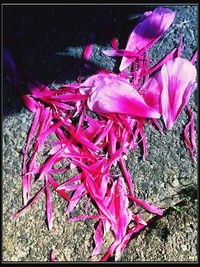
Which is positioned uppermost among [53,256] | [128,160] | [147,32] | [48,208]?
[147,32]

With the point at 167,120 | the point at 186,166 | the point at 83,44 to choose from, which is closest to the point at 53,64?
Answer: the point at 83,44

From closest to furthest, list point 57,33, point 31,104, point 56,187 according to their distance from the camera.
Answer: point 56,187 → point 31,104 → point 57,33

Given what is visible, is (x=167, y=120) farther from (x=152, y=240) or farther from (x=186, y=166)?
(x=152, y=240)

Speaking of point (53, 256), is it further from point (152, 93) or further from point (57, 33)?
point (57, 33)

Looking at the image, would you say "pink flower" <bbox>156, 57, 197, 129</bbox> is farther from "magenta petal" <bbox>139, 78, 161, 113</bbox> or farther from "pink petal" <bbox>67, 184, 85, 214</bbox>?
"pink petal" <bbox>67, 184, 85, 214</bbox>

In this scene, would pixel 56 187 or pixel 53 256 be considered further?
pixel 56 187

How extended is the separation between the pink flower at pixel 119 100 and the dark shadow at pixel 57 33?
185 mm

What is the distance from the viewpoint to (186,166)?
197 centimetres

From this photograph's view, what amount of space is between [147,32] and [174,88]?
28cm

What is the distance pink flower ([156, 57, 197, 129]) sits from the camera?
198 cm

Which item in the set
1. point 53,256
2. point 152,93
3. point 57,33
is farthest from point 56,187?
point 57,33

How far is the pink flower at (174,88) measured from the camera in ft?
6.48

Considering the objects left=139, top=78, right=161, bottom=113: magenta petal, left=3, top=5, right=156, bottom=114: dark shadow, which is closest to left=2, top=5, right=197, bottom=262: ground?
left=3, top=5, right=156, bottom=114: dark shadow

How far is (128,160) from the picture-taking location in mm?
1979
